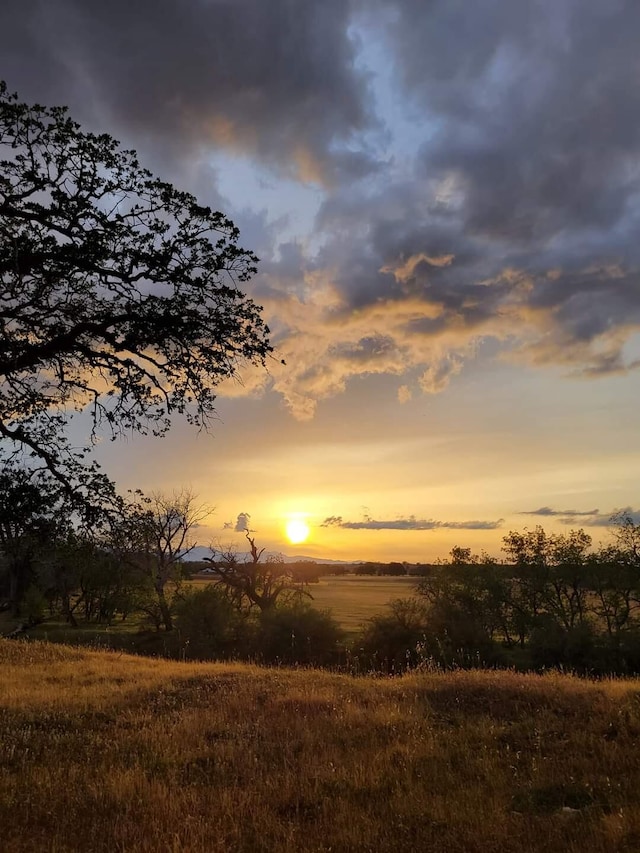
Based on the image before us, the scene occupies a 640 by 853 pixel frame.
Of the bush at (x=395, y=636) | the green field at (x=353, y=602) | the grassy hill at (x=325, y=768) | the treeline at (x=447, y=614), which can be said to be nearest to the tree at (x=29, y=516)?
the grassy hill at (x=325, y=768)

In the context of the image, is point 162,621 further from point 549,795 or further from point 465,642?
point 549,795

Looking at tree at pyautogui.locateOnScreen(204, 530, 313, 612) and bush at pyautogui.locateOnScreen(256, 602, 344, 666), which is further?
tree at pyautogui.locateOnScreen(204, 530, 313, 612)

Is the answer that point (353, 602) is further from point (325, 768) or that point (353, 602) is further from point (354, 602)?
point (325, 768)

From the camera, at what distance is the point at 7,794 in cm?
735

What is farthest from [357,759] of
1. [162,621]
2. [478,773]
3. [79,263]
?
[162,621]

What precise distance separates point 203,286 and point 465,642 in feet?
116

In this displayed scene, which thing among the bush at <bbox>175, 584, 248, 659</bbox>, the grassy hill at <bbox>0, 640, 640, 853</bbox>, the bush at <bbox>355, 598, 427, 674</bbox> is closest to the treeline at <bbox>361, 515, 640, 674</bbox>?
the bush at <bbox>355, 598, 427, 674</bbox>

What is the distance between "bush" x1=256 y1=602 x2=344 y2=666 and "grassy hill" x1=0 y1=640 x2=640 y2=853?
24.9 metres

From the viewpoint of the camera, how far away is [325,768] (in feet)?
27.3

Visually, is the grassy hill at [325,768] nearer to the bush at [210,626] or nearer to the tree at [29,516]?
the tree at [29,516]

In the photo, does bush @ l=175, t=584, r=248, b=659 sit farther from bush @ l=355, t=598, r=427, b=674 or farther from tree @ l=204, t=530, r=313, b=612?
bush @ l=355, t=598, r=427, b=674

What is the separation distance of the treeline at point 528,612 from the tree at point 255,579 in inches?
435

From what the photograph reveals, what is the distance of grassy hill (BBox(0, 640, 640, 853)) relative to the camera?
6180 mm

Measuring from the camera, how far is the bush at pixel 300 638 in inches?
1503
